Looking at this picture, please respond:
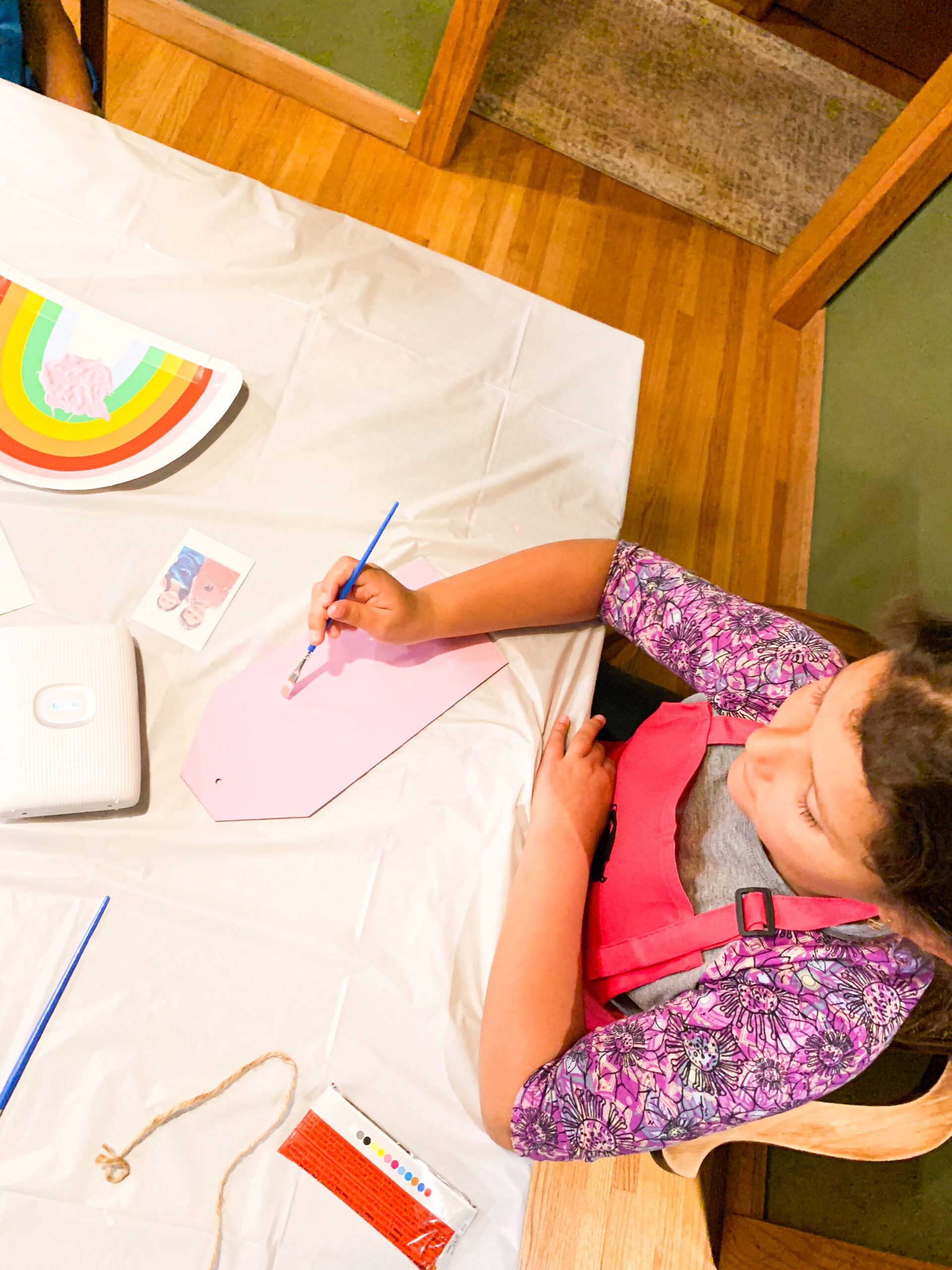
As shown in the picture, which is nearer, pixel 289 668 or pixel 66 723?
pixel 66 723

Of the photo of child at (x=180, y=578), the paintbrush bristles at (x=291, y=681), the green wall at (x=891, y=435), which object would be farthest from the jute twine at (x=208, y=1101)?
the green wall at (x=891, y=435)

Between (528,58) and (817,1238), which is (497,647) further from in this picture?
(528,58)

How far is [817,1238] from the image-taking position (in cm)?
117

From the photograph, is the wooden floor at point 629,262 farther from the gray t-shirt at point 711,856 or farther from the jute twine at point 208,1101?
the jute twine at point 208,1101

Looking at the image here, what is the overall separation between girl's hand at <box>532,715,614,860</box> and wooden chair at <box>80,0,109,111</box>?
1.25 m

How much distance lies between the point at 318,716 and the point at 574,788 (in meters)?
0.26

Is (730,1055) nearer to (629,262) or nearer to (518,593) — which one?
(518,593)

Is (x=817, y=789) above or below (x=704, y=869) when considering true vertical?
above

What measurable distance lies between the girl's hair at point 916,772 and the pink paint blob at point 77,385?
75cm

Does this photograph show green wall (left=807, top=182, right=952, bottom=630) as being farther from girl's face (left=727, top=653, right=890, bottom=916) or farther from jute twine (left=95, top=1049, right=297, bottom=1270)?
jute twine (left=95, top=1049, right=297, bottom=1270)

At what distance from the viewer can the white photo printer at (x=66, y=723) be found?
655mm

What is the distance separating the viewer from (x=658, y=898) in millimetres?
797

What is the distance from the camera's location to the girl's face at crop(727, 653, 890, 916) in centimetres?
62

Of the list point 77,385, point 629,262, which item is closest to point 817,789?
point 77,385
